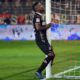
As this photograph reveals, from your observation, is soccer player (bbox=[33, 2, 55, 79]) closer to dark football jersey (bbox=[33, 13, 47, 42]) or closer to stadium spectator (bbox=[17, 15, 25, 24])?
dark football jersey (bbox=[33, 13, 47, 42])

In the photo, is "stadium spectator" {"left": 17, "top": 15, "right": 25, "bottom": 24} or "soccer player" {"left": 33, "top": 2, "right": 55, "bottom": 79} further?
"stadium spectator" {"left": 17, "top": 15, "right": 25, "bottom": 24}

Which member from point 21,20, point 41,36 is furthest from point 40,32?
point 21,20

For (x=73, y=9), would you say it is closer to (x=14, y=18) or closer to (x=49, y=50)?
(x=49, y=50)

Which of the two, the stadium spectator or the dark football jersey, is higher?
the dark football jersey

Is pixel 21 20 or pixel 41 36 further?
pixel 21 20

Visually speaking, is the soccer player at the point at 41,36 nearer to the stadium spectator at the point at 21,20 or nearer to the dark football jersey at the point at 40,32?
the dark football jersey at the point at 40,32

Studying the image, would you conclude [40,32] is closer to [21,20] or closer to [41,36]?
[41,36]

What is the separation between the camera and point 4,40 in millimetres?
27234

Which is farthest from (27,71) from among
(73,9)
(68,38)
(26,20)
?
(26,20)

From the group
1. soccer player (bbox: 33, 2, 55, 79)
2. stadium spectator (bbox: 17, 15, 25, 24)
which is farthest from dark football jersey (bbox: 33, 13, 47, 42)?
stadium spectator (bbox: 17, 15, 25, 24)

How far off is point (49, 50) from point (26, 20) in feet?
61.4

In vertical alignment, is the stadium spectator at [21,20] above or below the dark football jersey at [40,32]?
below

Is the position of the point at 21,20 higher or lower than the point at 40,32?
lower

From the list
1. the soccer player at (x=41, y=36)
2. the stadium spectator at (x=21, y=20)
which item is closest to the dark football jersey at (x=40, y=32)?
the soccer player at (x=41, y=36)
